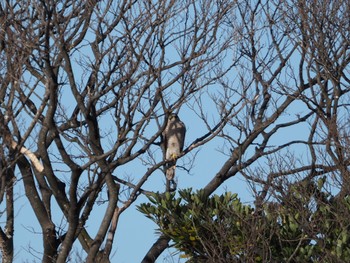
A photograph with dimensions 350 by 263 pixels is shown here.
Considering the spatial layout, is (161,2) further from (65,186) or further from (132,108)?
(65,186)

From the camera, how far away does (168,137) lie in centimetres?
1498

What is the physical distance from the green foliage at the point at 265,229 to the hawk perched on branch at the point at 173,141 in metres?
1.26

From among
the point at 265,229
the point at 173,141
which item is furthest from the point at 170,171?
the point at 265,229

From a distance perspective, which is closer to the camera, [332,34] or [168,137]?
[332,34]

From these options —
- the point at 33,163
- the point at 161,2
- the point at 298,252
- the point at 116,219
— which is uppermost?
the point at 161,2

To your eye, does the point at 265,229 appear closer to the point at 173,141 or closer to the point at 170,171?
the point at 170,171

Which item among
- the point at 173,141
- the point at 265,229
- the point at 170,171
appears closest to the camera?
the point at 265,229

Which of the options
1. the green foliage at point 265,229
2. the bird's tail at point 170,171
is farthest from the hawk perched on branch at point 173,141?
the green foliage at point 265,229

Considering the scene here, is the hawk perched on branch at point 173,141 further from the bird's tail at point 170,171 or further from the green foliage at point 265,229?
the green foliage at point 265,229

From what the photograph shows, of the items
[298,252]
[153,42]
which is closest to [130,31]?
[153,42]

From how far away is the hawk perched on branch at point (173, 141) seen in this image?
1330 cm

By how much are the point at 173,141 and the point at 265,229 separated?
3.93 metres

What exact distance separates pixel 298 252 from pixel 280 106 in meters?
2.98

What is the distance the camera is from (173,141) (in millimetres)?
14992
